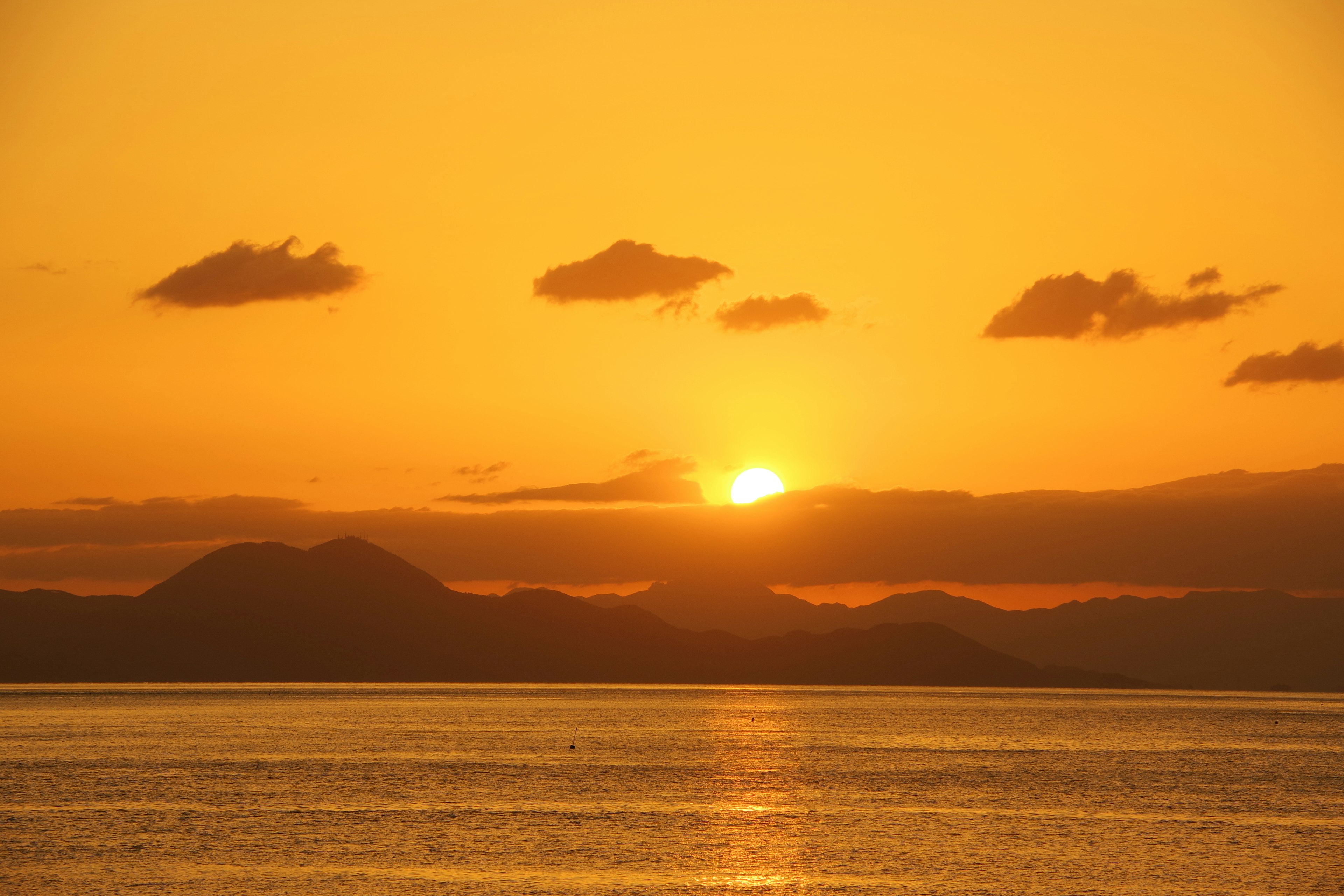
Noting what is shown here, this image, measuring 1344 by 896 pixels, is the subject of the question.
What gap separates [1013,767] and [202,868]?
89.8 m

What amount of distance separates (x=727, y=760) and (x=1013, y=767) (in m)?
30.5

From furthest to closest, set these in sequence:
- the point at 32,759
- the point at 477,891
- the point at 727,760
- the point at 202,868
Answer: the point at 727,760, the point at 32,759, the point at 202,868, the point at 477,891

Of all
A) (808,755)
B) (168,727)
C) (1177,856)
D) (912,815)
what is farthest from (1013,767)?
(168,727)

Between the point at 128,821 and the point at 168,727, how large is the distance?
124607 mm

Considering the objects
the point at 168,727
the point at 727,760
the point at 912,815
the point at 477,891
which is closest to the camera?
the point at 477,891

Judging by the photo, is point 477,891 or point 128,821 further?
point 128,821

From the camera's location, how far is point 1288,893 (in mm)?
60094

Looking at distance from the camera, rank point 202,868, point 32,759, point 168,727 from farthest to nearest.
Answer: point 168,727 < point 32,759 < point 202,868

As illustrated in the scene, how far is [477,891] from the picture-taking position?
190ft

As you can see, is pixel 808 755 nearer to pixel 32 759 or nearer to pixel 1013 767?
pixel 1013 767

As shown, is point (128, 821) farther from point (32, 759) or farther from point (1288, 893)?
point (1288, 893)

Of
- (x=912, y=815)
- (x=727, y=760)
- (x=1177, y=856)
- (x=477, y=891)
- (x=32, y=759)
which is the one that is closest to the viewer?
(x=477, y=891)

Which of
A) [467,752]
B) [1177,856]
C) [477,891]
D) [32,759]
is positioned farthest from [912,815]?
[32,759]

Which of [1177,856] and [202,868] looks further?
[1177,856]
